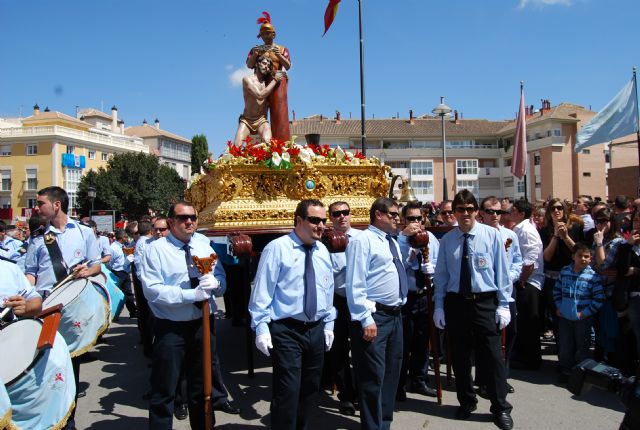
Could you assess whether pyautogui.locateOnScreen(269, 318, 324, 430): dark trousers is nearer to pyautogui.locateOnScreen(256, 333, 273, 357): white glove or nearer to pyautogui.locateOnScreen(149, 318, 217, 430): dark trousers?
pyautogui.locateOnScreen(256, 333, 273, 357): white glove

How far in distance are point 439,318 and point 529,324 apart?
216 centimetres

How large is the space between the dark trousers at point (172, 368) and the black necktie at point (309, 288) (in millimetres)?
954

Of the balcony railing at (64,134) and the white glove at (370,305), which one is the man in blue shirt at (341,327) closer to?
the white glove at (370,305)

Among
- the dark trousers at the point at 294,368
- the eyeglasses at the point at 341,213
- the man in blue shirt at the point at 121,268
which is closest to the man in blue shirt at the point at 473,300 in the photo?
the eyeglasses at the point at 341,213

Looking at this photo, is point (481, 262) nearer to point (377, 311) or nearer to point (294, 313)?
point (377, 311)

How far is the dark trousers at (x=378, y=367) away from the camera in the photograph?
13.6ft

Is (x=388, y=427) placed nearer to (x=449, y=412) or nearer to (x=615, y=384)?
(x=449, y=412)

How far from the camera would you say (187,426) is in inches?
196

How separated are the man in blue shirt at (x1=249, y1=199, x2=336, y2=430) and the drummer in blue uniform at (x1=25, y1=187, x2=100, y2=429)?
2120 millimetres

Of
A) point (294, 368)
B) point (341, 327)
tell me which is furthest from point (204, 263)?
point (341, 327)

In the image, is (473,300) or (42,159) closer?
(473,300)

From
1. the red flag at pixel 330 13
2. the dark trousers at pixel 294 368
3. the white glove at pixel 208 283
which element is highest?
the red flag at pixel 330 13

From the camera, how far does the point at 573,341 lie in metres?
6.16

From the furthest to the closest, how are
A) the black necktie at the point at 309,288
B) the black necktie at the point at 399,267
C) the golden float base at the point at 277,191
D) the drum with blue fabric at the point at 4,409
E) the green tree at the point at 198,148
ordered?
the green tree at the point at 198,148 → the golden float base at the point at 277,191 → the black necktie at the point at 399,267 → the black necktie at the point at 309,288 → the drum with blue fabric at the point at 4,409
